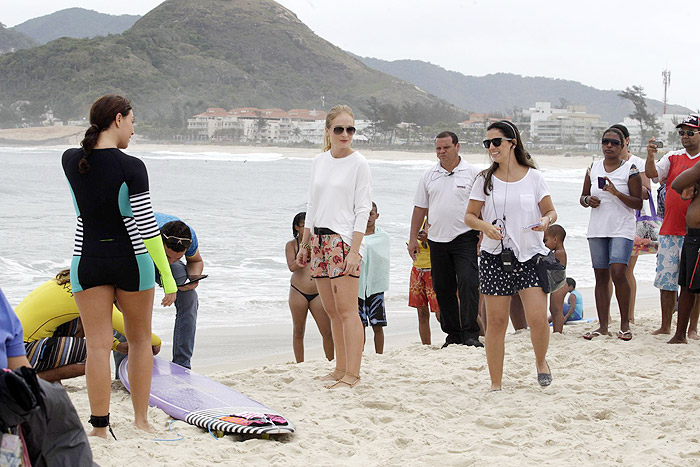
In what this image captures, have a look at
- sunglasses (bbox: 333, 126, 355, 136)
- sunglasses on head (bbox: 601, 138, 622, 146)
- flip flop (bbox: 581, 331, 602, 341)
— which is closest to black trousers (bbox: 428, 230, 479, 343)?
flip flop (bbox: 581, 331, 602, 341)

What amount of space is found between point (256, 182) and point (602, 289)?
37.7 metres

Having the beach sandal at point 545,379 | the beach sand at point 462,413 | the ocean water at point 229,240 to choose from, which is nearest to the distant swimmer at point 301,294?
the beach sand at point 462,413

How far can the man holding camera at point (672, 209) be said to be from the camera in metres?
5.77

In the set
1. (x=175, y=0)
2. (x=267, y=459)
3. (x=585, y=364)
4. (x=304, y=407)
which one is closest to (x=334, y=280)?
(x=304, y=407)

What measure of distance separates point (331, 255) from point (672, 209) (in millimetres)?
2985

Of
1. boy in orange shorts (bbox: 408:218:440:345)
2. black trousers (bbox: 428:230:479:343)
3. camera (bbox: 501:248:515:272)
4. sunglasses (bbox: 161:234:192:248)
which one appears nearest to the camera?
camera (bbox: 501:248:515:272)

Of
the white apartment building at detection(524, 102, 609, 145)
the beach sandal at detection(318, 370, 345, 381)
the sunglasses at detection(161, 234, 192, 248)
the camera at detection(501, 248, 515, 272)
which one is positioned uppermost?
the white apartment building at detection(524, 102, 609, 145)

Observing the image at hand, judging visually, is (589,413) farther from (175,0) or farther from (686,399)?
(175,0)

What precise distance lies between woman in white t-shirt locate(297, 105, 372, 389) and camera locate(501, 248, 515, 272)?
2.81 ft

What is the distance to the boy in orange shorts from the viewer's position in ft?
21.0

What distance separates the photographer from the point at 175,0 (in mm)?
194000

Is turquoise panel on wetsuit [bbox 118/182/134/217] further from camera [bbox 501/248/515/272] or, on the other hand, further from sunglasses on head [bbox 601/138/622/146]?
sunglasses on head [bbox 601/138/622/146]

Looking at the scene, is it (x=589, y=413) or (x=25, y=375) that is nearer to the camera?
(x=25, y=375)

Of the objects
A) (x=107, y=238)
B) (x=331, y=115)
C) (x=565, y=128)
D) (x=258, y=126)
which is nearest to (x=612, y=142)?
(x=331, y=115)
